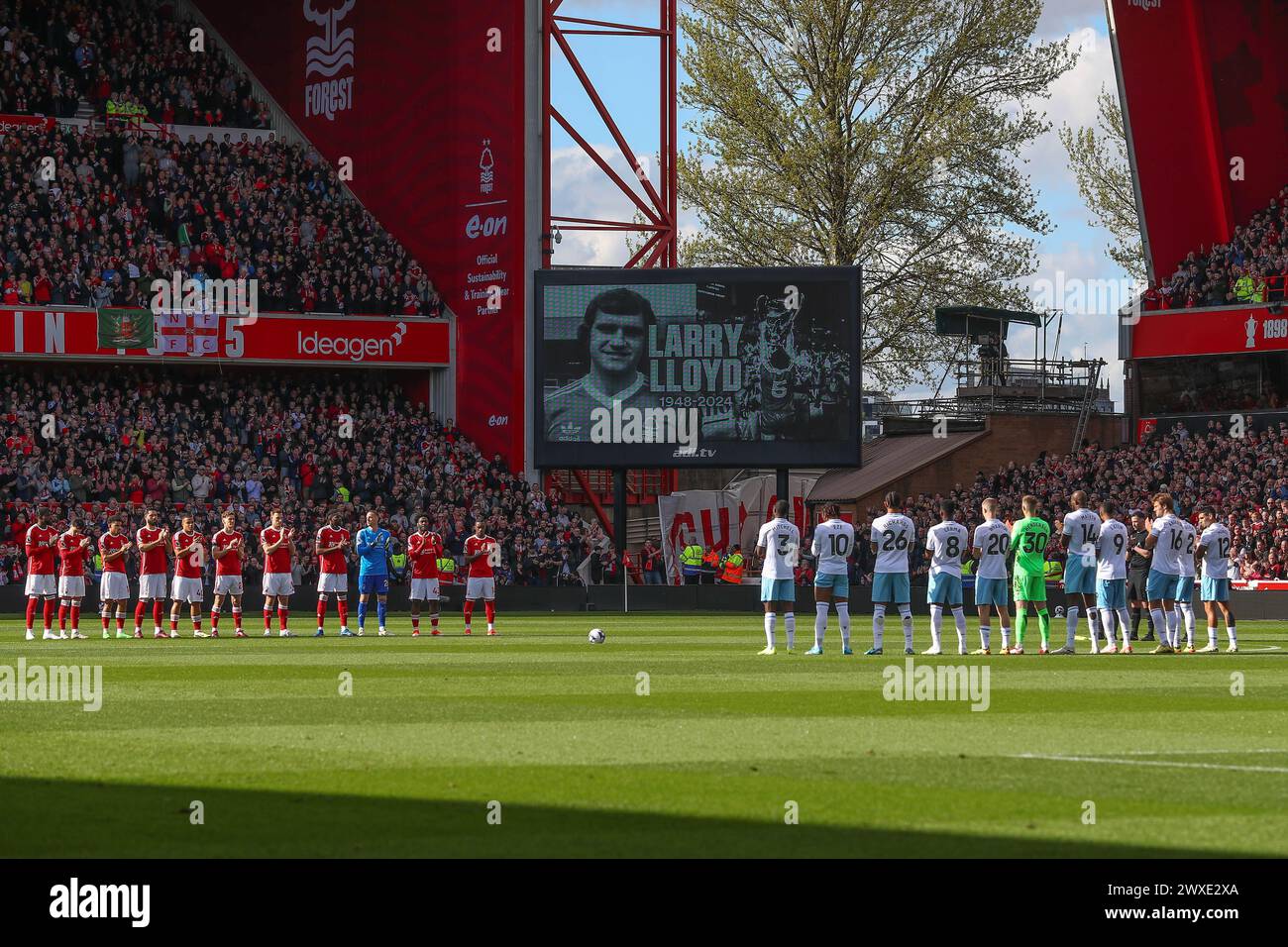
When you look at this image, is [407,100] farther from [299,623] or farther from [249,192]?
[299,623]

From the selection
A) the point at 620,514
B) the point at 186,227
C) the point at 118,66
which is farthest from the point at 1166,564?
the point at 118,66

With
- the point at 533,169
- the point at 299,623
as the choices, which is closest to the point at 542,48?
the point at 533,169

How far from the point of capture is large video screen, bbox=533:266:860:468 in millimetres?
49531

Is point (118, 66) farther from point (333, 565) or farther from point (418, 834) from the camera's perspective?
point (418, 834)

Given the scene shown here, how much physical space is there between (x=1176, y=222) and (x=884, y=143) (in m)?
10.9

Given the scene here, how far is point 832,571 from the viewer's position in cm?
2667

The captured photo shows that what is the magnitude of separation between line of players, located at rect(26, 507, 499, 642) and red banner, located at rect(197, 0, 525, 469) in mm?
20462

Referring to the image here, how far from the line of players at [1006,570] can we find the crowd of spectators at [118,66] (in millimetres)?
36848

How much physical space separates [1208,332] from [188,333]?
29472mm

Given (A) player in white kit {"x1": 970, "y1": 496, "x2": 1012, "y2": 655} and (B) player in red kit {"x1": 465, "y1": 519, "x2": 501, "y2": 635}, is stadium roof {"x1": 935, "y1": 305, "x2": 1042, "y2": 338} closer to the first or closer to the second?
(B) player in red kit {"x1": 465, "y1": 519, "x2": 501, "y2": 635}

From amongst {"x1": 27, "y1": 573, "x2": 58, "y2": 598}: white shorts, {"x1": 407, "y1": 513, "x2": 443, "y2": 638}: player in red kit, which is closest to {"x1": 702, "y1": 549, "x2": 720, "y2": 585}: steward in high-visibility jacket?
{"x1": 407, "y1": 513, "x2": 443, "y2": 638}: player in red kit

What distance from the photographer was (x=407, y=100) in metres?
59.8

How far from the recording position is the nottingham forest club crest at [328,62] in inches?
2406

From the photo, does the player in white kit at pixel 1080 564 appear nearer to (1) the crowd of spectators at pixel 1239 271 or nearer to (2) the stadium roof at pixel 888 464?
(1) the crowd of spectators at pixel 1239 271
